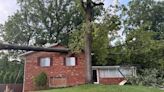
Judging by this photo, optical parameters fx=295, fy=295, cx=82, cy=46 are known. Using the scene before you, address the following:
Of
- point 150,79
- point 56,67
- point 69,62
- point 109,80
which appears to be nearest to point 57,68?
point 56,67

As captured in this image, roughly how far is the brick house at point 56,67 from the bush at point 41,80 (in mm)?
870

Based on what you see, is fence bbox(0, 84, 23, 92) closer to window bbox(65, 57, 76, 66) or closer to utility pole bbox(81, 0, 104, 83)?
window bbox(65, 57, 76, 66)

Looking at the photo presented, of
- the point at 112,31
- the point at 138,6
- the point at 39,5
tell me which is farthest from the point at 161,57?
the point at 39,5

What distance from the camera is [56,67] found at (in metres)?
33.0

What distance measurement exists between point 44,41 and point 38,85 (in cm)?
1579

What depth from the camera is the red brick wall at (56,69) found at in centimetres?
3253

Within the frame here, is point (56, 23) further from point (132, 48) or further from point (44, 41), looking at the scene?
point (132, 48)

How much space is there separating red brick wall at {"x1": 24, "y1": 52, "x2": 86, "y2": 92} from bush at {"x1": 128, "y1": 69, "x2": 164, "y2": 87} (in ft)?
19.0

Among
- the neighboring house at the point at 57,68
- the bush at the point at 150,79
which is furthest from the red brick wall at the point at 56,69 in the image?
the bush at the point at 150,79

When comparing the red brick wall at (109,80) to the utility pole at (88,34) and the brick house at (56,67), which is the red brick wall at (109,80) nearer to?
the brick house at (56,67)

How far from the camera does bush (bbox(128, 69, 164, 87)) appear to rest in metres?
28.7

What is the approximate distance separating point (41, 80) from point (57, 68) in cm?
262

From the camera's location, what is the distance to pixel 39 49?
99.7 feet

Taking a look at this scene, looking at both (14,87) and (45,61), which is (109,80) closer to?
(45,61)
